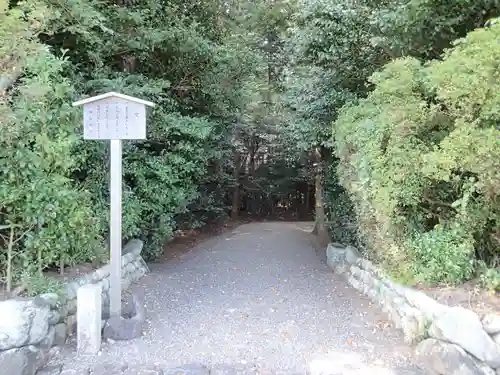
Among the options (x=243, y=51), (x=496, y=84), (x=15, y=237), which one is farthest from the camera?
(x=243, y=51)

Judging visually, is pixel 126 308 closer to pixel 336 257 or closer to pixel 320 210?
pixel 336 257

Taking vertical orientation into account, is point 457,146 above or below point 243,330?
above

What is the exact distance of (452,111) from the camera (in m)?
3.50

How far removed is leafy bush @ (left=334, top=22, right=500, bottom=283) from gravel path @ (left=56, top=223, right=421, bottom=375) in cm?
79

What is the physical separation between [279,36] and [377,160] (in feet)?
31.5

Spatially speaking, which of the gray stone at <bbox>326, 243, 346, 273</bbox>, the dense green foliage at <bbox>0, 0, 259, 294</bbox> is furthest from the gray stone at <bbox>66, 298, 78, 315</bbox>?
the gray stone at <bbox>326, 243, 346, 273</bbox>

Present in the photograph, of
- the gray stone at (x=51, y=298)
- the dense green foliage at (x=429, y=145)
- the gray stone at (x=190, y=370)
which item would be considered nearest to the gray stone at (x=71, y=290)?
the gray stone at (x=51, y=298)

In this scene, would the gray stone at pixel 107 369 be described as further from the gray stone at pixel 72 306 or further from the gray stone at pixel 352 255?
the gray stone at pixel 352 255

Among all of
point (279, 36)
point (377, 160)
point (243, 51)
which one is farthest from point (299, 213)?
point (377, 160)

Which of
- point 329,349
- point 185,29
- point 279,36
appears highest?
point 279,36

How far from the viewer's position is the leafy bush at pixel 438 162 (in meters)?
3.16

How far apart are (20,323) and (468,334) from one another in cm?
328

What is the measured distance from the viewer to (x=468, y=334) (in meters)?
3.03

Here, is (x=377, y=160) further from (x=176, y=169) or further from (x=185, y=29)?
(x=185, y=29)
